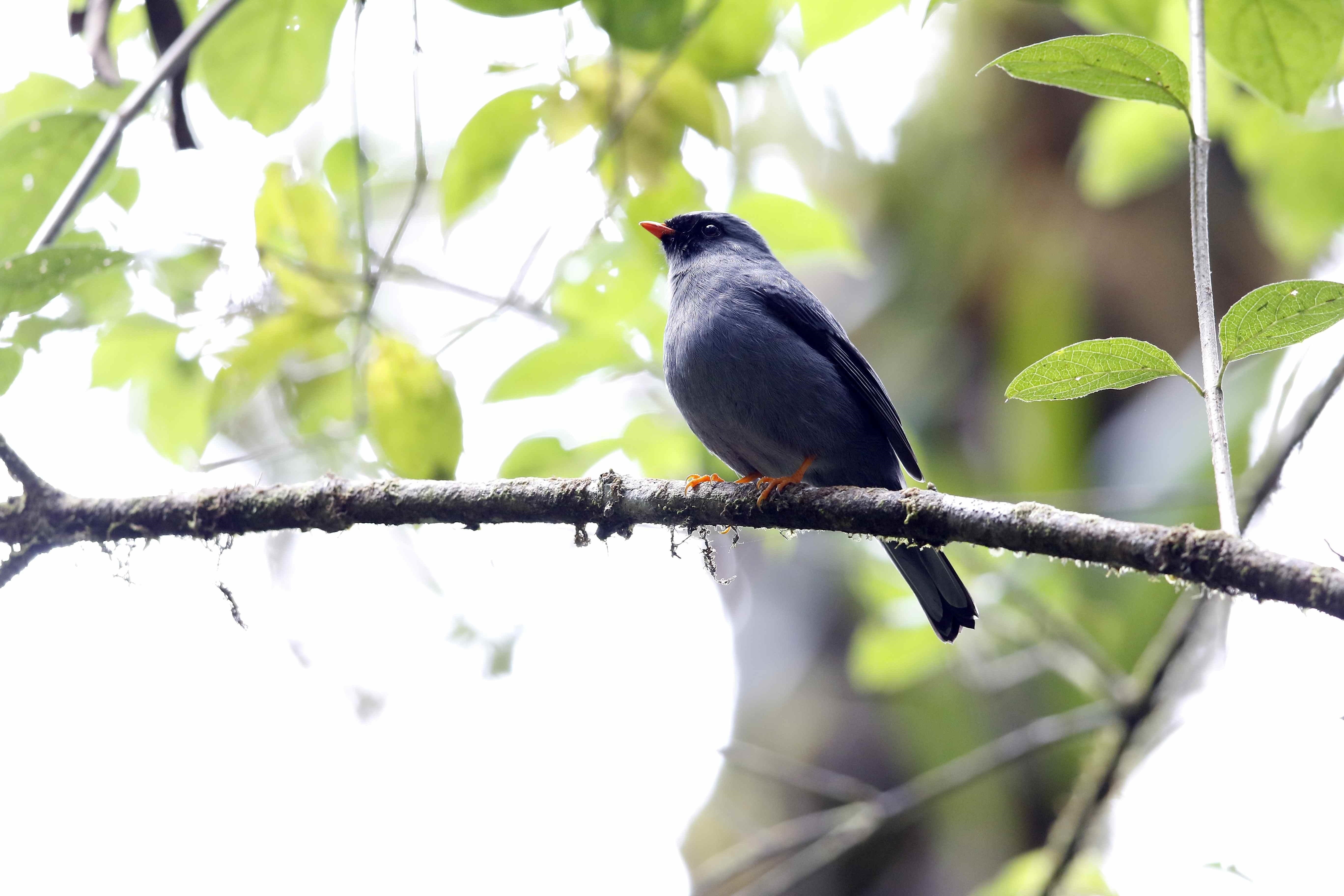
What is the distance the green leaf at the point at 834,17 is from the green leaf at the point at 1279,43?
0.84 metres

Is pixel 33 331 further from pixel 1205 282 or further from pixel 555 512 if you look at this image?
pixel 1205 282

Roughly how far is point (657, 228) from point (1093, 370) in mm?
2669

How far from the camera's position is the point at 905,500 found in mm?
2096

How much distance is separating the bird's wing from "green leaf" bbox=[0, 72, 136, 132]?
2.35m

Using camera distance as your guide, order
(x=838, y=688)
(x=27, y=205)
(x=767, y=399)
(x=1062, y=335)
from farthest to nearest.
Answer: (x=838, y=688), (x=1062, y=335), (x=767, y=399), (x=27, y=205)

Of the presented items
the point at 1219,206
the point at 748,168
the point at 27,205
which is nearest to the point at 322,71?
the point at 27,205

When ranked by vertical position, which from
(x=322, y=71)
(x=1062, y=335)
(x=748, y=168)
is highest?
(x=748, y=168)

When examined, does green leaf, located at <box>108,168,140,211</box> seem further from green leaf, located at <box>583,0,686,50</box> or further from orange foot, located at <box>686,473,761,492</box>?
orange foot, located at <box>686,473,761,492</box>

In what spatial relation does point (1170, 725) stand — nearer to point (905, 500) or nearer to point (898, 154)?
point (905, 500)

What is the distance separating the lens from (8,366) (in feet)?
8.28

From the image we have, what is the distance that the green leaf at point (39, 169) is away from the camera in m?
2.56

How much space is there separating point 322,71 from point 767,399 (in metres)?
1.83

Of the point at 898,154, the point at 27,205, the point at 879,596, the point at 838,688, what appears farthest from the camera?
the point at 898,154

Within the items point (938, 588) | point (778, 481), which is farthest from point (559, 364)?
point (938, 588)
